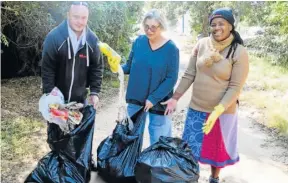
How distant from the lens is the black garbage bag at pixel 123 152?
9.95 feet

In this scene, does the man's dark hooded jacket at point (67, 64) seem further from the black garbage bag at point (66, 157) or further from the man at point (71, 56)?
the black garbage bag at point (66, 157)

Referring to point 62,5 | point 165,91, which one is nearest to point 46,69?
point 165,91

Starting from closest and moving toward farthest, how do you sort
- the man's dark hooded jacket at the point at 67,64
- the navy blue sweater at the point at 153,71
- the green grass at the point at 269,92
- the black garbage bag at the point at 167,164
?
the black garbage bag at the point at 167,164, the man's dark hooded jacket at the point at 67,64, the navy blue sweater at the point at 153,71, the green grass at the point at 269,92

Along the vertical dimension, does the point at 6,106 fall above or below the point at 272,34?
below

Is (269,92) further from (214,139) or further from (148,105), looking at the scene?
(148,105)

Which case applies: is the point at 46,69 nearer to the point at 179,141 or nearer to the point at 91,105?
the point at 91,105

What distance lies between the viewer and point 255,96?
680cm

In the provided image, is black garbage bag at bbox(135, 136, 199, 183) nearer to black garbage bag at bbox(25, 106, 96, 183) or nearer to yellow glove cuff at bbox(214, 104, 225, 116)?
yellow glove cuff at bbox(214, 104, 225, 116)

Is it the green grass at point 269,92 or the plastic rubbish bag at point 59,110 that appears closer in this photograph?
the plastic rubbish bag at point 59,110

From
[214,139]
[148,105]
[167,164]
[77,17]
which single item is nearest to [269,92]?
[214,139]

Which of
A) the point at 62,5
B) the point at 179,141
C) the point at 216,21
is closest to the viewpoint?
the point at 216,21

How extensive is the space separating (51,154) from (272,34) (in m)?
8.47

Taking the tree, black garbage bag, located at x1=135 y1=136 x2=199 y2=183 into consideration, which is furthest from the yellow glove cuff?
the tree

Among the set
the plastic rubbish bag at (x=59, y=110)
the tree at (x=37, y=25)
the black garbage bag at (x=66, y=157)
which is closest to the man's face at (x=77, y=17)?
the plastic rubbish bag at (x=59, y=110)
